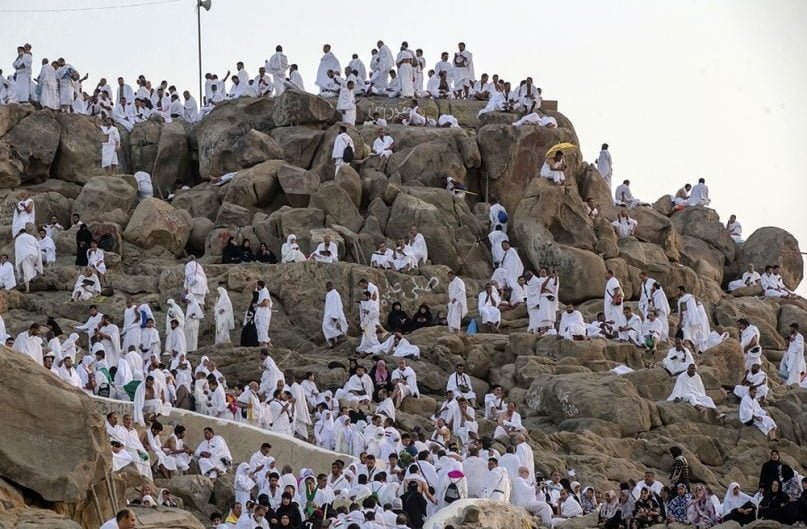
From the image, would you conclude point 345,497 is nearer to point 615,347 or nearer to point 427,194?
point 615,347

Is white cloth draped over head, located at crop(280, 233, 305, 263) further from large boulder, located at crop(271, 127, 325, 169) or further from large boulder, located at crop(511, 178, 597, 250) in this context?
large boulder, located at crop(511, 178, 597, 250)

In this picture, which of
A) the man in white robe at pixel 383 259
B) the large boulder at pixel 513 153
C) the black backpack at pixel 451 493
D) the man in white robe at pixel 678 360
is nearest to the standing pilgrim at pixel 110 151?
the man in white robe at pixel 383 259

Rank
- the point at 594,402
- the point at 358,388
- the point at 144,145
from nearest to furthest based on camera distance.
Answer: the point at 358,388 < the point at 594,402 < the point at 144,145

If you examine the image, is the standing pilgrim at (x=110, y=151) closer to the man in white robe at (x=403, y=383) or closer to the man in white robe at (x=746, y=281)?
the man in white robe at (x=403, y=383)

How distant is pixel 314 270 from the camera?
3625 cm

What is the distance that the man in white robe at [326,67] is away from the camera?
45.5 meters

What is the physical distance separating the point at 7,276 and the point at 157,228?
13.3 feet

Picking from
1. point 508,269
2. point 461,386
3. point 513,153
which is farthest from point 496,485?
point 513,153

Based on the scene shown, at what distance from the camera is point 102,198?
4006 cm

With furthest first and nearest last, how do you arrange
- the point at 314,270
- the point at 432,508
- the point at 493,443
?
the point at 314,270 < the point at 493,443 < the point at 432,508

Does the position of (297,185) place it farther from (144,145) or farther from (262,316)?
(262,316)

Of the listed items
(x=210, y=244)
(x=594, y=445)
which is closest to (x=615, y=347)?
(x=594, y=445)

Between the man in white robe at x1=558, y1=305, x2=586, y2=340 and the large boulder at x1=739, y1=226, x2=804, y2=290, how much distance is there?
10.9 m

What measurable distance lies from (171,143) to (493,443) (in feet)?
58.9
